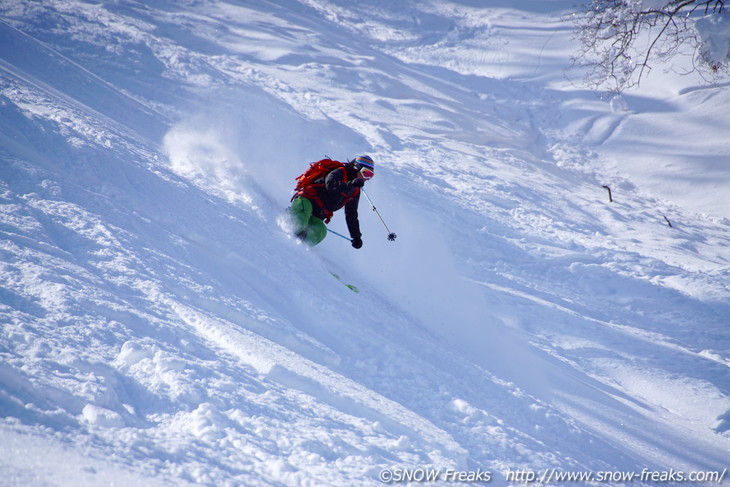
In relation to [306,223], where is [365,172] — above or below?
above

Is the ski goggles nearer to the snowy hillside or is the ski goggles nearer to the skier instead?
the skier

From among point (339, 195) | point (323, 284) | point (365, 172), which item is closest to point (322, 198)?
point (339, 195)

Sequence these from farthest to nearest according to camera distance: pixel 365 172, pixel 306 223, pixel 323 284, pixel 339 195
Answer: pixel 306 223 < pixel 339 195 < pixel 365 172 < pixel 323 284

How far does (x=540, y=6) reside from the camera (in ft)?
95.3

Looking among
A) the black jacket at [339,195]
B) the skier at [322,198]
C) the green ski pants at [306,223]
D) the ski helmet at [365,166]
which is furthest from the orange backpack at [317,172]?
the ski helmet at [365,166]

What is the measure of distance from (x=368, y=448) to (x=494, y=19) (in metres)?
30.5

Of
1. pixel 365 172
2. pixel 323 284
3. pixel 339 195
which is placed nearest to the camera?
pixel 323 284

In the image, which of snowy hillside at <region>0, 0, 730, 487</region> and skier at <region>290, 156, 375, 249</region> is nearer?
snowy hillside at <region>0, 0, 730, 487</region>

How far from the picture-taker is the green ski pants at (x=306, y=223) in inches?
277

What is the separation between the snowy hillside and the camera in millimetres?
3270

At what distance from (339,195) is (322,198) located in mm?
278

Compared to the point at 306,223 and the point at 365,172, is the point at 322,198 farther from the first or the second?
the point at 365,172

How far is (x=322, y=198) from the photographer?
278 inches

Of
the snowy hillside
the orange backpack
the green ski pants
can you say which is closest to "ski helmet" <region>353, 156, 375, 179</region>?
the orange backpack
